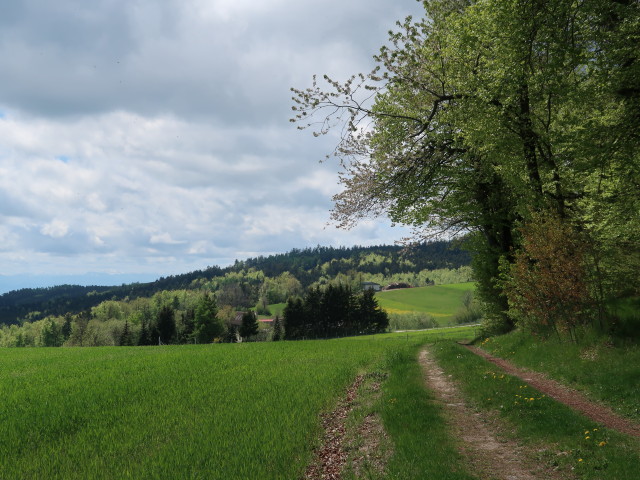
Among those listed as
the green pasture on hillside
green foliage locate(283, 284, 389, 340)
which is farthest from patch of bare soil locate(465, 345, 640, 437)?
the green pasture on hillside

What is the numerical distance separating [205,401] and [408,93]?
46.5ft

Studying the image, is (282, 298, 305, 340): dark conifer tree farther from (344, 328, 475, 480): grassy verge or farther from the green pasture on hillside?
Result: (344, 328, 475, 480): grassy verge

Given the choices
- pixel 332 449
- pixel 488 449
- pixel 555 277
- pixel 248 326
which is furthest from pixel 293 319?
pixel 488 449

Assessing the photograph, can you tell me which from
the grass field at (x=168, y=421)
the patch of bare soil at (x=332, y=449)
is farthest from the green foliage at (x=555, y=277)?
the patch of bare soil at (x=332, y=449)

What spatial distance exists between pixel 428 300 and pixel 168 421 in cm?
15729

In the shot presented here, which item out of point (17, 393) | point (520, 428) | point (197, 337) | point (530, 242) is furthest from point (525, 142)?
point (197, 337)

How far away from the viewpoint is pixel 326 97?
13.2m

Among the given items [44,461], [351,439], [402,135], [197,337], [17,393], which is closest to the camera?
[44,461]

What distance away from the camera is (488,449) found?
24.6 ft

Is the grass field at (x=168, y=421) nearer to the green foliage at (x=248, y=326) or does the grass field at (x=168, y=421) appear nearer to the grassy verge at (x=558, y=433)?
the grassy verge at (x=558, y=433)

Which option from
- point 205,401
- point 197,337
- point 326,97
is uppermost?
point 326,97

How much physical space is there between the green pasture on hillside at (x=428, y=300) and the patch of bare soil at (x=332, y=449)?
4864 inches

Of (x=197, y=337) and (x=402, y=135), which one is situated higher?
(x=402, y=135)

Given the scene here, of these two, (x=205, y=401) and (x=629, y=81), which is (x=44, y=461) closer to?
(x=205, y=401)
